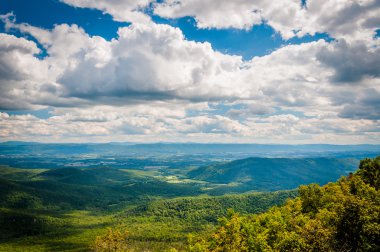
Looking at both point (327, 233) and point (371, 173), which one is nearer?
point (327, 233)

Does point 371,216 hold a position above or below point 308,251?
above

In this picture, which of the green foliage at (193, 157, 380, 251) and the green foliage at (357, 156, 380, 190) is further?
the green foliage at (357, 156, 380, 190)

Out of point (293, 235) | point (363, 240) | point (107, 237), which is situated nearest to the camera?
point (363, 240)

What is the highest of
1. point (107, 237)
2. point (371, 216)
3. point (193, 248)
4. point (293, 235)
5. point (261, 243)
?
point (371, 216)

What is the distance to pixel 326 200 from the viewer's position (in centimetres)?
9688

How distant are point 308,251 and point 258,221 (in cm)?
4122

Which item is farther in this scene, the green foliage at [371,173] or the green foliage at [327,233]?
the green foliage at [371,173]

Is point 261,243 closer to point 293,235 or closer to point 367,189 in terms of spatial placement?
point 293,235

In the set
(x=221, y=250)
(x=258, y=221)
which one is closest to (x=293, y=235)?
(x=221, y=250)

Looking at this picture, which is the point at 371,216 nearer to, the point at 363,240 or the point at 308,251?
the point at 363,240

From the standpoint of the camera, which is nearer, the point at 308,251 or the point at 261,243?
the point at 308,251

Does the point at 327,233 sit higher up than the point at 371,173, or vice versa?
the point at 371,173

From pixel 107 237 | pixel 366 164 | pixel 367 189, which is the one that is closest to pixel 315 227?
pixel 367 189

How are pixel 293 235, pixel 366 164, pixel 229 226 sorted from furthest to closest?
pixel 366 164, pixel 229 226, pixel 293 235
